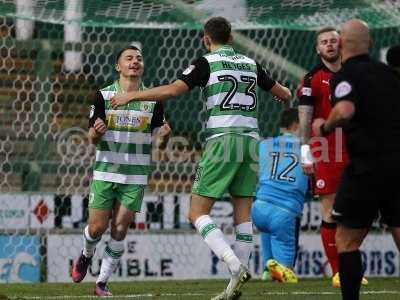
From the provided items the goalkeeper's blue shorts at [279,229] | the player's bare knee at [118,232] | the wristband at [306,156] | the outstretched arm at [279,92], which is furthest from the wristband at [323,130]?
the goalkeeper's blue shorts at [279,229]

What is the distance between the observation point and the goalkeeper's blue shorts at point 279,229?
1150cm

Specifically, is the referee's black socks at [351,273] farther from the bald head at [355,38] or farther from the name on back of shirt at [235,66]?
the name on back of shirt at [235,66]

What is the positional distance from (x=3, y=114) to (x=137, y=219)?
6.34ft

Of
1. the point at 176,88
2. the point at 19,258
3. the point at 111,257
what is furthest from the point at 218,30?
the point at 19,258

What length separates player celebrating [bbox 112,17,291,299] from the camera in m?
8.21

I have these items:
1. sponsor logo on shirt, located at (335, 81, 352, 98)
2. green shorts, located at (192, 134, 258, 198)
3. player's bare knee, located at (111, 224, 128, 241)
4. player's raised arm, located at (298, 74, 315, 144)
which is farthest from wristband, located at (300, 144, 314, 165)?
sponsor logo on shirt, located at (335, 81, 352, 98)

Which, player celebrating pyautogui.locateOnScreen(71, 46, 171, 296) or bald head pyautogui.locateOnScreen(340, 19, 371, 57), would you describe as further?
player celebrating pyautogui.locateOnScreen(71, 46, 171, 296)

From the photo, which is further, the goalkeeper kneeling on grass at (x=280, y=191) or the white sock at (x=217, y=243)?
the goalkeeper kneeling on grass at (x=280, y=191)

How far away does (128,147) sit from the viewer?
30.6ft

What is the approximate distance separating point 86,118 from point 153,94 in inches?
219

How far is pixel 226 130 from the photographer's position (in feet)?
27.1

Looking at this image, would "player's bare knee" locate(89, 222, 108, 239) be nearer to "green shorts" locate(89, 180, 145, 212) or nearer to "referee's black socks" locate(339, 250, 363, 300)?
"green shorts" locate(89, 180, 145, 212)

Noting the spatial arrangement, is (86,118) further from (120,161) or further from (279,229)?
(120,161)

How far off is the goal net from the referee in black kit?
5.67m
